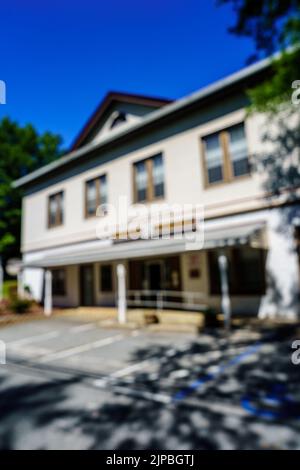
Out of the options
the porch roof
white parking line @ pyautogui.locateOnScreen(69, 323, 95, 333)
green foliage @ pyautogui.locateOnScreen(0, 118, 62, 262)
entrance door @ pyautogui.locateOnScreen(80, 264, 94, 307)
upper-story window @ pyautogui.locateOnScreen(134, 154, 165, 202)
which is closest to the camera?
the porch roof

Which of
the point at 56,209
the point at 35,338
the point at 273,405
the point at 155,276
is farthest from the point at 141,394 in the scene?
the point at 56,209

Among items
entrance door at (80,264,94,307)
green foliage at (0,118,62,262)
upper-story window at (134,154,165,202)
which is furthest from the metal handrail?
green foliage at (0,118,62,262)

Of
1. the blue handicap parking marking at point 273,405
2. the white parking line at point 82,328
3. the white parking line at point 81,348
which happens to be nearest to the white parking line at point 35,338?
the white parking line at point 82,328

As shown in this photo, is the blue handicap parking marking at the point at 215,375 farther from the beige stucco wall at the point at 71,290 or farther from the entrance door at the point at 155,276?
the beige stucco wall at the point at 71,290

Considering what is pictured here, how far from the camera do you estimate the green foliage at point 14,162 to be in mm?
27203

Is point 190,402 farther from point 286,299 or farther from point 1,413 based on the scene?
point 286,299

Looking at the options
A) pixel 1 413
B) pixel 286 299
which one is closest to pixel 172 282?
pixel 286 299

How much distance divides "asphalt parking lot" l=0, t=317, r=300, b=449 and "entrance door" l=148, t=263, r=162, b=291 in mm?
5530

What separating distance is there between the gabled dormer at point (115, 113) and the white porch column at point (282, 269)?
852 cm

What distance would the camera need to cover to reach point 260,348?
6.62 meters

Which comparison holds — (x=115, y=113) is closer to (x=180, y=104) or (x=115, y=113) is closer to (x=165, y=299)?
(x=180, y=104)

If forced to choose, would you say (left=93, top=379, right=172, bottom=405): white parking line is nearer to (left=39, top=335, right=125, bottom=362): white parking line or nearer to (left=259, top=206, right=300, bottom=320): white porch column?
(left=39, top=335, right=125, bottom=362): white parking line

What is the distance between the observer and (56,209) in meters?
18.3

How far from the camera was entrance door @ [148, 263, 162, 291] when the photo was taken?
1362 cm
